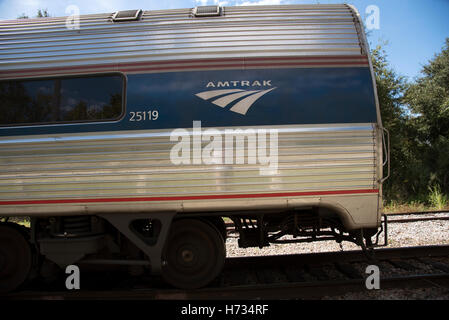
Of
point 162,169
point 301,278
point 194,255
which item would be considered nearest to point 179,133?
point 162,169

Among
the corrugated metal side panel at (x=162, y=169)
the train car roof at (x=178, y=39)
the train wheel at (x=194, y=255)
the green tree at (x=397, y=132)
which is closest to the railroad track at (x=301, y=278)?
A: the train wheel at (x=194, y=255)

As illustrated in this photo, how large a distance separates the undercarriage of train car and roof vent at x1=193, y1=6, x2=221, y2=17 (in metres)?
2.70

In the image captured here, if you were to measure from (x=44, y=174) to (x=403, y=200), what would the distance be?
13.5 metres

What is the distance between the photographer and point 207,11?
4273mm

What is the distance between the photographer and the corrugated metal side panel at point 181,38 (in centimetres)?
404

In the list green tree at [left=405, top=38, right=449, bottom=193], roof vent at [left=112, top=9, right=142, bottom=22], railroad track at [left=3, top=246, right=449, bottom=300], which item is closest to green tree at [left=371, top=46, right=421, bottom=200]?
green tree at [left=405, top=38, right=449, bottom=193]

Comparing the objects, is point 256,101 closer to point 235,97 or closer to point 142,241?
point 235,97

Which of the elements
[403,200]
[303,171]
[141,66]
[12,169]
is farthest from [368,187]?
[403,200]

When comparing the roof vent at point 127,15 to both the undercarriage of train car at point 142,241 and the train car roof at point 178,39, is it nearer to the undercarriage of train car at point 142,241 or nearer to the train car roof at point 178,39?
the train car roof at point 178,39

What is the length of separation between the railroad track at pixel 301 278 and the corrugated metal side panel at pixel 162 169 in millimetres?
1362

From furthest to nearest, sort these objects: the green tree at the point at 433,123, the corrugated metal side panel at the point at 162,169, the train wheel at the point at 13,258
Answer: the green tree at the point at 433,123 → the train wheel at the point at 13,258 → the corrugated metal side panel at the point at 162,169

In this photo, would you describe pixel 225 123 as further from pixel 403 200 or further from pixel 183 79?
pixel 403 200

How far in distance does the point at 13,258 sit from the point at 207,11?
14.1 ft

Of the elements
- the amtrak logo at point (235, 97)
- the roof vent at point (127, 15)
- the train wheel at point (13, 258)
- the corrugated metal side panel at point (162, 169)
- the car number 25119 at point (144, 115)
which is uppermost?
the roof vent at point (127, 15)
